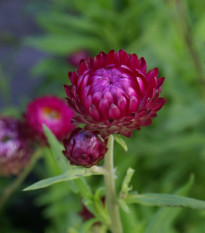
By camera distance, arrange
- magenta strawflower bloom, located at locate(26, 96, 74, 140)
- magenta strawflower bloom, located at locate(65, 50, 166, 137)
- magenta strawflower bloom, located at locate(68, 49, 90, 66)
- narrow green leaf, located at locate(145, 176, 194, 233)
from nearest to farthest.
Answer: magenta strawflower bloom, located at locate(65, 50, 166, 137) < narrow green leaf, located at locate(145, 176, 194, 233) < magenta strawflower bloom, located at locate(26, 96, 74, 140) < magenta strawflower bloom, located at locate(68, 49, 90, 66)

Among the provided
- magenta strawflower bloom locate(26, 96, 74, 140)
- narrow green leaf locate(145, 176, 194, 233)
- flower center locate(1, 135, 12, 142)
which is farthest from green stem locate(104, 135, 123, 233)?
flower center locate(1, 135, 12, 142)

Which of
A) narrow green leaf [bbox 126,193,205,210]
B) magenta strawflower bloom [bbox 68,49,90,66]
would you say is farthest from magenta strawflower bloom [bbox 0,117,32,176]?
magenta strawflower bloom [bbox 68,49,90,66]

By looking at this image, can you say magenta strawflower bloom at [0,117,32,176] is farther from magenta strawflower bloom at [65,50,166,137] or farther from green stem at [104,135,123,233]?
magenta strawflower bloom at [65,50,166,137]

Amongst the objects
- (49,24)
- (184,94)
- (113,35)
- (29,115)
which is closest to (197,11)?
(113,35)

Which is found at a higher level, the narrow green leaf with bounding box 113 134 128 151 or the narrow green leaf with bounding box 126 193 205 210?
the narrow green leaf with bounding box 113 134 128 151

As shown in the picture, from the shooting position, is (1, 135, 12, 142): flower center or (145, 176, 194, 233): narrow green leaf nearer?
(145, 176, 194, 233): narrow green leaf

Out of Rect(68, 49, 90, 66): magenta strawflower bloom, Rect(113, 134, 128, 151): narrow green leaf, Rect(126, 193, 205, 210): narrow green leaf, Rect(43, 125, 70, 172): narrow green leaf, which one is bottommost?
Rect(126, 193, 205, 210): narrow green leaf

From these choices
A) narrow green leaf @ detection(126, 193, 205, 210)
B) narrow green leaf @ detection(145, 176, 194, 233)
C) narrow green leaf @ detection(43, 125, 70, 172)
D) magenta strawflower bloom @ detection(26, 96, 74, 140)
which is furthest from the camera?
magenta strawflower bloom @ detection(26, 96, 74, 140)

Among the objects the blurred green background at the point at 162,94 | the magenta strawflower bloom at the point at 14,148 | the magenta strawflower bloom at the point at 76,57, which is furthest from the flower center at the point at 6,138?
the magenta strawflower bloom at the point at 76,57

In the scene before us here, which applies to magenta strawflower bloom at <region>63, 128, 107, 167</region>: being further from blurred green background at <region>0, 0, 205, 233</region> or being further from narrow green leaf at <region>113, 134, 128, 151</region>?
blurred green background at <region>0, 0, 205, 233</region>
